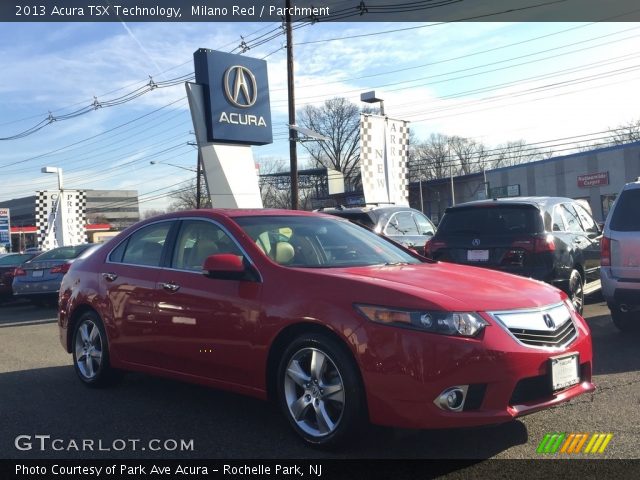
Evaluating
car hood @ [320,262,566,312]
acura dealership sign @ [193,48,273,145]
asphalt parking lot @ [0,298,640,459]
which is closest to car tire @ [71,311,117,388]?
asphalt parking lot @ [0,298,640,459]

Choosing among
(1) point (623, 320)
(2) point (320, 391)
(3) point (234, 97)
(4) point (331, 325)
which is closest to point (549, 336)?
(4) point (331, 325)

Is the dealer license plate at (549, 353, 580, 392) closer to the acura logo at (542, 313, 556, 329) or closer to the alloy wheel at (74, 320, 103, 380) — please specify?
the acura logo at (542, 313, 556, 329)

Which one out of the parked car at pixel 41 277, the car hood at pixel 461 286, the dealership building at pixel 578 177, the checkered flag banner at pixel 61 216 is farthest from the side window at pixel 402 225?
the dealership building at pixel 578 177

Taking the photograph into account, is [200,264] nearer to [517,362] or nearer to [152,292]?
[152,292]

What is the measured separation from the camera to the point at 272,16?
21.3 meters

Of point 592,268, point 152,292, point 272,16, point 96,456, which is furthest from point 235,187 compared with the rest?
point 96,456

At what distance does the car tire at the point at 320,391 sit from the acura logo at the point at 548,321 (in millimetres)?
1225

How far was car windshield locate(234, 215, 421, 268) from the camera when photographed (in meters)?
4.64

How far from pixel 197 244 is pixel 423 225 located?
793 centimetres

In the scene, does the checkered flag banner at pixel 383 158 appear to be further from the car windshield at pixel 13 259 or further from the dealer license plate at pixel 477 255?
the dealer license plate at pixel 477 255

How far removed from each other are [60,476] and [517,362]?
272 cm

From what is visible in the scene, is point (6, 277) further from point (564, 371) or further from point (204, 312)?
point (564, 371)

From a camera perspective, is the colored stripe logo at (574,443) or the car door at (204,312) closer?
the colored stripe logo at (574,443)

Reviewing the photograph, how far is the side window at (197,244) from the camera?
4.86 metres
